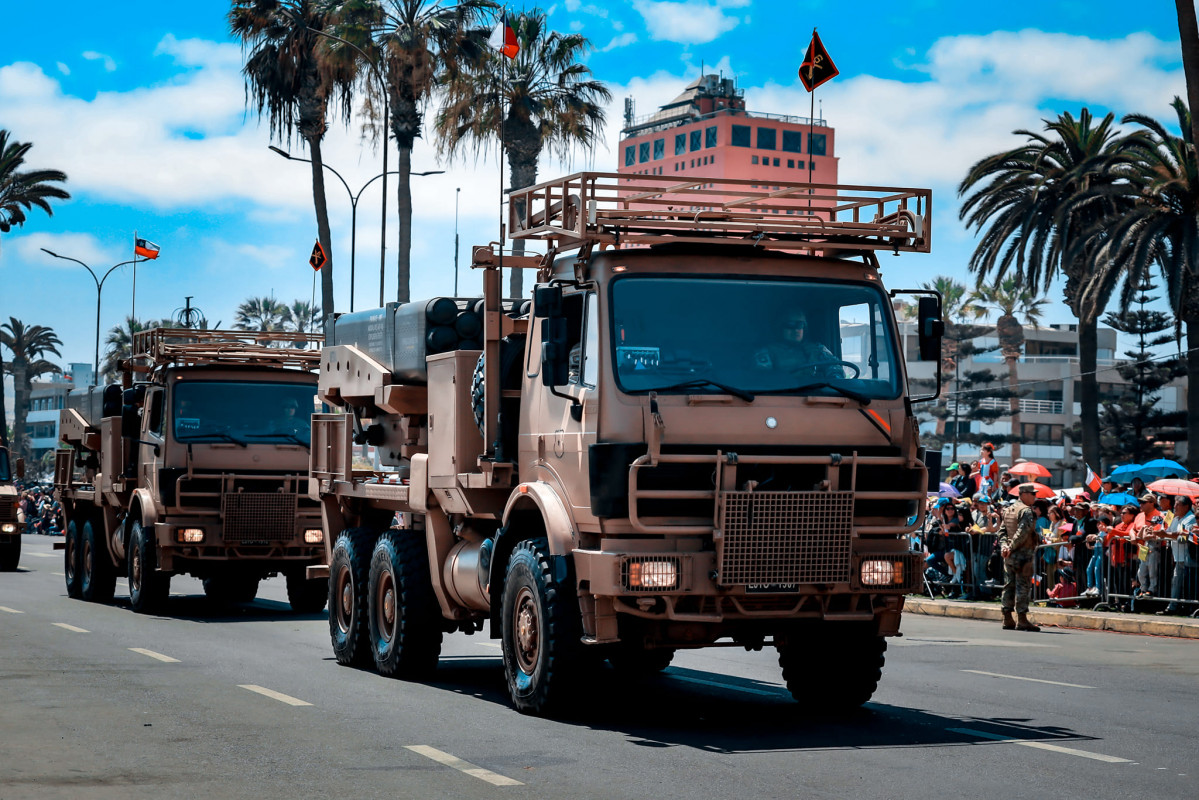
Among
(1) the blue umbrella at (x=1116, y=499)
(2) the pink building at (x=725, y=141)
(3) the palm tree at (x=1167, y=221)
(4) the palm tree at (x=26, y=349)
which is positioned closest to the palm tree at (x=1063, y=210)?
(3) the palm tree at (x=1167, y=221)

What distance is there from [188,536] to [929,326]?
11272 millimetres

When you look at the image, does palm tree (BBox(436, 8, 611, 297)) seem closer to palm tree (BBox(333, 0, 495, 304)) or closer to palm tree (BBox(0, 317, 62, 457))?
palm tree (BBox(333, 0, 495, 304))

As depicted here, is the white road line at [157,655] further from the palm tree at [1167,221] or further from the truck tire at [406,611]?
the palm tree at [1167,221]

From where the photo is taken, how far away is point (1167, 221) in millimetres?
39469

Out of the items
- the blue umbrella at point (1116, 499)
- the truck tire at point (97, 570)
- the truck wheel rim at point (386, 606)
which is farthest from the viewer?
the blue umbrella at point (1116, 499)

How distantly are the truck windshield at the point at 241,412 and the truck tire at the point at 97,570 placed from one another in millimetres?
3812

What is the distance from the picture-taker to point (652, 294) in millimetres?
10016

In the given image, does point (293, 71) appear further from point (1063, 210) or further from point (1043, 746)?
point (1043, 746)

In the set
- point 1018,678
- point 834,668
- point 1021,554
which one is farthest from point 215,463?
point 834,668

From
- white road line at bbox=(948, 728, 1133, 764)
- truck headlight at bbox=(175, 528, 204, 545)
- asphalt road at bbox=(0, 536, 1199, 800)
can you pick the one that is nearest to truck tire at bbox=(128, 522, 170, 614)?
truck headlight at bbox=(175, 528, 204, 545)

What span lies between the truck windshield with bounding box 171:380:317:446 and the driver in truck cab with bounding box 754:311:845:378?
10380 mm

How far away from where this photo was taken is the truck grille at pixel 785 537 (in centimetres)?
963

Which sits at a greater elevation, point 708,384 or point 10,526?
point 708,384

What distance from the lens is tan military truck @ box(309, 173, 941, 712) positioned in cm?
965
